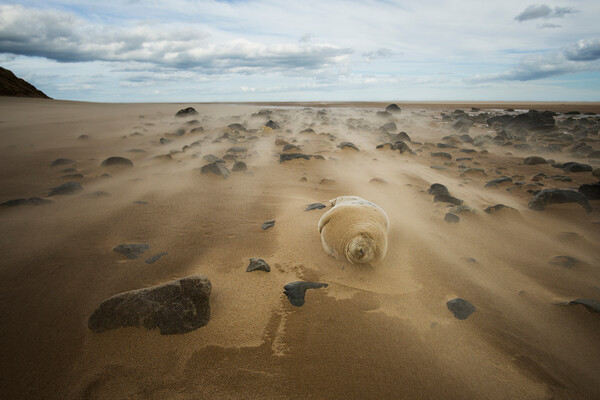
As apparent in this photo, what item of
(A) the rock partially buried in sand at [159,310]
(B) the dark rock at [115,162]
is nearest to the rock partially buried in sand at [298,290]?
(A) the rock partially buried in sand at [159,310]

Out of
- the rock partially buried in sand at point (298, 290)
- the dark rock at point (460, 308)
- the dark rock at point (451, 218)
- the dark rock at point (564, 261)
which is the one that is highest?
the dark rock at point (451, 218)

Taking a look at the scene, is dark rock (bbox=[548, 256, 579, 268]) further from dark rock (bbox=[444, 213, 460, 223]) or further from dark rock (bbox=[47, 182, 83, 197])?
dark rock (bbox=[47, 182, 83, 197])

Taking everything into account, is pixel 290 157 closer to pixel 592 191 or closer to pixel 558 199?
pixel 558 199

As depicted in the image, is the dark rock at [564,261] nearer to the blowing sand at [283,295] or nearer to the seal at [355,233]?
the blowing sand at [283,295]

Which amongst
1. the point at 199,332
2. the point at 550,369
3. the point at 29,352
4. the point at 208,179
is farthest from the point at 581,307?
the point at 208,179

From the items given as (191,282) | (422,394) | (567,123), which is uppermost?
(567,123)

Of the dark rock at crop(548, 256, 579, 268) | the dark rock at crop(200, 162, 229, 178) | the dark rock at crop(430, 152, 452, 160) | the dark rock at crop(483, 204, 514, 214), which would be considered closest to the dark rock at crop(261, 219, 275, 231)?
the dark rock at crop(200, 162, 229, 178)

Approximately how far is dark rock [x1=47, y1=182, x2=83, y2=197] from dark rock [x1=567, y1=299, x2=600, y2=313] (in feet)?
18.1

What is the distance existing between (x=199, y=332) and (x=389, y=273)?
1.59 m

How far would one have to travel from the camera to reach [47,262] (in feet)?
7.29

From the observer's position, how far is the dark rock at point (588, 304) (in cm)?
200

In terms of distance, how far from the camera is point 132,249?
2463 mm

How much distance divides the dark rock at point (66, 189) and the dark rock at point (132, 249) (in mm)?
1922

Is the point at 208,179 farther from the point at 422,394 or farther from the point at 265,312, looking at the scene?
the point at 422,394
